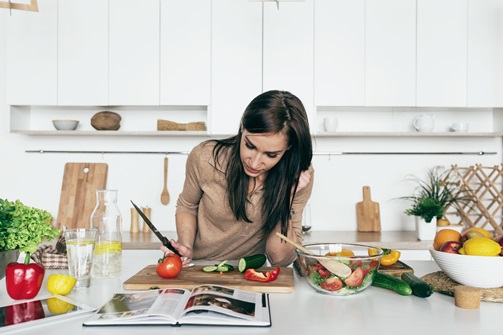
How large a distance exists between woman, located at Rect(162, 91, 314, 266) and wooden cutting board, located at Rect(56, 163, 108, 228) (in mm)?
1558

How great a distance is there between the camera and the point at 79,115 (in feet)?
11.6

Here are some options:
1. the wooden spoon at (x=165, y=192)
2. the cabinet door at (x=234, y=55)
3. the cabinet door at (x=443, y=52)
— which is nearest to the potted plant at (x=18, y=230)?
the cabinet door at (x=234, y=55)

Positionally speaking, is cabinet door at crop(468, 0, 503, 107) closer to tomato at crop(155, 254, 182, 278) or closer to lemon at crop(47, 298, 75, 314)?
tomato at crop(155, 254, 182, 278)

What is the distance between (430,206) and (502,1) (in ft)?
4.63

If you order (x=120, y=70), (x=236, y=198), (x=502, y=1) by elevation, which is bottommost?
(x=236, y=198)

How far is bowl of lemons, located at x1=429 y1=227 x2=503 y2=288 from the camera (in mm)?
1275

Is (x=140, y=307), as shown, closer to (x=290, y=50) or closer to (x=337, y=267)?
(x=337, y=267)

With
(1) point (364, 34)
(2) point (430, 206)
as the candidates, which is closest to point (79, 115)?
(1) point (364, 34)

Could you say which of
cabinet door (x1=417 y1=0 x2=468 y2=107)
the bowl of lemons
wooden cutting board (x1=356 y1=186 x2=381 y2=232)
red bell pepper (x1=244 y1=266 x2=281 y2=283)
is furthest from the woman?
cabinet door (x1=417 y1=0 x2=468 y2=107)

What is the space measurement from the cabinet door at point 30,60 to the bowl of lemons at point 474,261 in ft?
8.93

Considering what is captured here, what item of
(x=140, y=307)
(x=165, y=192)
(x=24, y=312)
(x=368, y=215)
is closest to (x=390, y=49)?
(x=368, y=215)

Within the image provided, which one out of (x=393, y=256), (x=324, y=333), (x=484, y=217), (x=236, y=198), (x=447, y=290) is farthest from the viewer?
(x=484, y=217)

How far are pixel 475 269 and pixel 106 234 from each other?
1.04 m

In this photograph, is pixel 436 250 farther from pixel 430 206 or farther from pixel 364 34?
pixel 364 34
